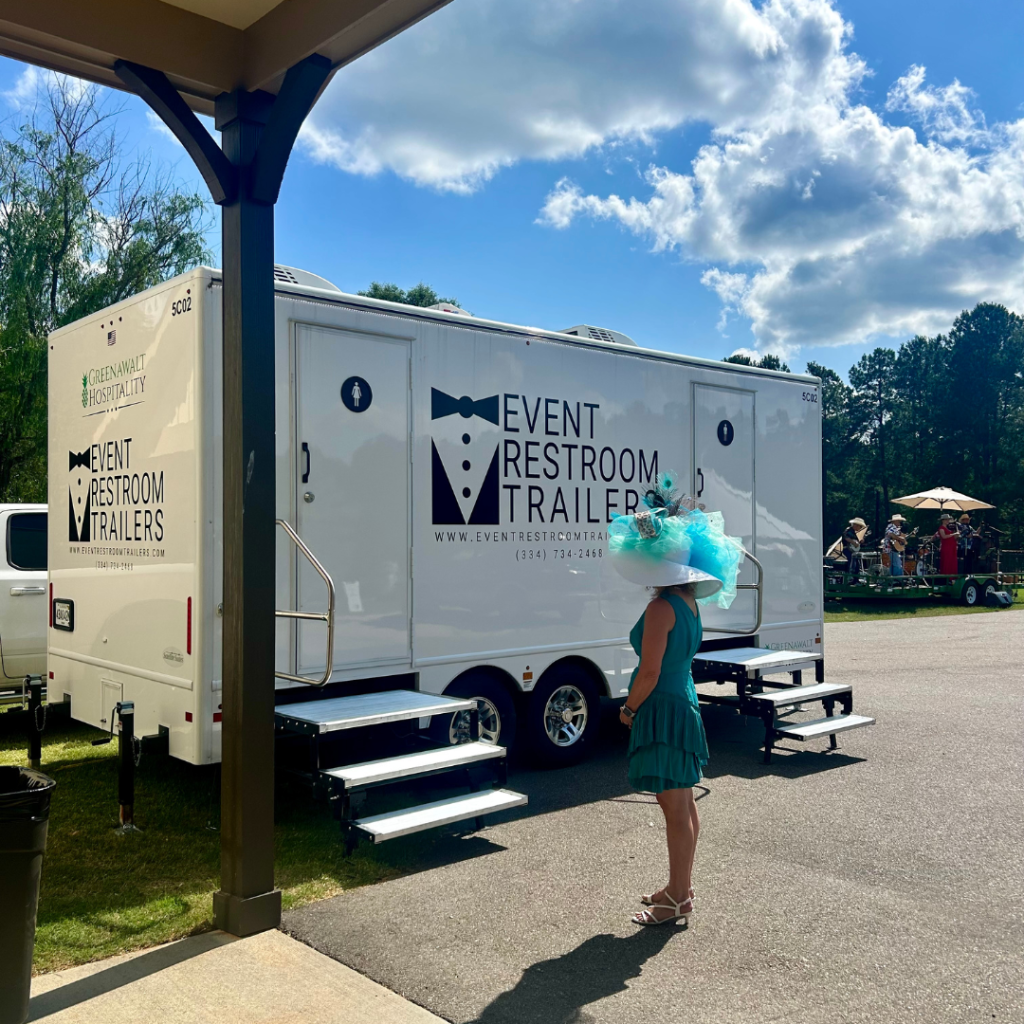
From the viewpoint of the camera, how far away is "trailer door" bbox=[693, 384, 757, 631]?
8515 mm

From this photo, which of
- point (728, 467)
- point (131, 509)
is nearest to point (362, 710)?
point (131, 509)

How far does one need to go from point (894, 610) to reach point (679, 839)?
811 inches

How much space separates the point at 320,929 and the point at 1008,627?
59.8 ft

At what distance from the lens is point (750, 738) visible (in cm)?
880

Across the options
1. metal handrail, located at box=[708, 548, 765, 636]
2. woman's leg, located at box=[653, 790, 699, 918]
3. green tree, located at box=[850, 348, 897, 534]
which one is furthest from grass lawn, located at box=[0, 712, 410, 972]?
green tree, located at box=[850, 348, 897, 534]

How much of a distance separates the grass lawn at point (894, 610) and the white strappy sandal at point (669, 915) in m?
17.4

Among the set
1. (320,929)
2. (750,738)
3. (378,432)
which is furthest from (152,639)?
(750,738)

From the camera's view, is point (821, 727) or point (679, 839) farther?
point (821, 727)

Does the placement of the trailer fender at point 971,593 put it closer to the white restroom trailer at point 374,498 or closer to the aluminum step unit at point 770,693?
the aluminum step unit at point 770,693

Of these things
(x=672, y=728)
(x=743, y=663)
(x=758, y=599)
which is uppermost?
(x=758, y=599)

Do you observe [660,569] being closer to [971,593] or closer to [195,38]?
[195,38]

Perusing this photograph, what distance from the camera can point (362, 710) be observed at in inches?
229

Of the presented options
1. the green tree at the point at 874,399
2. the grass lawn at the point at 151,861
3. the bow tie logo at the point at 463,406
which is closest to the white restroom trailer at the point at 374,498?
the bow tie logo at the point at 463,406

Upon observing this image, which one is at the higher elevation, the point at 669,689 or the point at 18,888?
the point at 669,689
